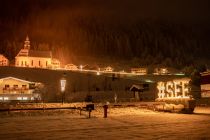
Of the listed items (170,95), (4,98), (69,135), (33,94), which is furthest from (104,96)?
(69,135)

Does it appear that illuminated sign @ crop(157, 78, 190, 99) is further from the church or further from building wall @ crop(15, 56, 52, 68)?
building wall @ crop(15, 56, 52, 68)

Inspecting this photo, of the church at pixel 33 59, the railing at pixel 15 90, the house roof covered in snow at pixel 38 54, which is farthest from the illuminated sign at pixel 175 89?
the house roof covered in snow at pixel 38 54

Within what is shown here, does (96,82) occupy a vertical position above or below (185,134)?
above

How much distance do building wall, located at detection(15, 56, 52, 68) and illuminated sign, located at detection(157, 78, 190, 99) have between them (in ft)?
288

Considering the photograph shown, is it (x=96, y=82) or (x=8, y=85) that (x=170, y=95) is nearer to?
(x=8, y=85)

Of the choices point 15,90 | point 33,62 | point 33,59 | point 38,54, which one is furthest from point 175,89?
point 38,54

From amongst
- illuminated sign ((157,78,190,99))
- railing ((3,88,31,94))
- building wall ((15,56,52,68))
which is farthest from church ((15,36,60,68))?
illuminated sign ((157,78,190,99))

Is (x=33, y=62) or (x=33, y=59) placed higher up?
(x=33, y=59)

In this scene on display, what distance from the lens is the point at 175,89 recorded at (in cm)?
2969

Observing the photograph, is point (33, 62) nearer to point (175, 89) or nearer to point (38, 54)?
point (38, 54)

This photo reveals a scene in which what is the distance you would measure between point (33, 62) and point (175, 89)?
309 feet

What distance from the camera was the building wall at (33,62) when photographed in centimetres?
11638

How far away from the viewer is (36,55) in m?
118

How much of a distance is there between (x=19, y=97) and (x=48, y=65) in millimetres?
53437
